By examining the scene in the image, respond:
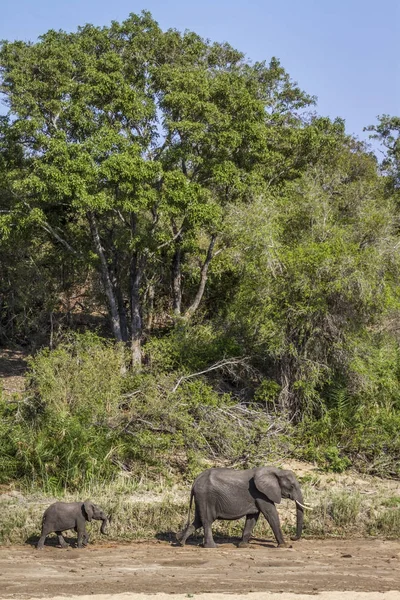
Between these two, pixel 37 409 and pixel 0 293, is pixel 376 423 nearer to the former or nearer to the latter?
pixel 37 409

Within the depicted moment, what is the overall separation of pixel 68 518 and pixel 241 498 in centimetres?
257

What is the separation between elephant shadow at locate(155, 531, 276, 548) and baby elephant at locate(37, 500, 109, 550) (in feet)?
3.69

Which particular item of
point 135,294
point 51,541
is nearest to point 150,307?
point 135,294

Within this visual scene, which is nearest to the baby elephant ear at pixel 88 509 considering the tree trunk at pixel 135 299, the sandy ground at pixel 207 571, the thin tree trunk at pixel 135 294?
the sandy ground at pixel 207 571

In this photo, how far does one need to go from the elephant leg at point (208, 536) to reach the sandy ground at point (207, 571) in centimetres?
17

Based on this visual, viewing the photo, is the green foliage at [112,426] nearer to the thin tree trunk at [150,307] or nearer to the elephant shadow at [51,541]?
the elephant shadow at [51,541]

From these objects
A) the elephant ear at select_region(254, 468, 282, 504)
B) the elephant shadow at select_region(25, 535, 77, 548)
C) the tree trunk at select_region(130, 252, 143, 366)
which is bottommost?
the elephant shadow at select_region(25, 535, 77, 548)

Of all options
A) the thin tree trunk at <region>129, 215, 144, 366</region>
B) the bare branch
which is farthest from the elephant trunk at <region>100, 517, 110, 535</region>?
the thin tree trunk at <region>129, 215, 144, 366</region>

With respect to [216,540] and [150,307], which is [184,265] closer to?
[150,307]

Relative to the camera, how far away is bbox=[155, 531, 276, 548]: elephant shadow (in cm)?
1231

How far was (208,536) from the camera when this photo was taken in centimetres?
1217

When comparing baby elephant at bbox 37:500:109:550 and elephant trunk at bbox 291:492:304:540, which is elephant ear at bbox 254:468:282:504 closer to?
elephant trunk at bbox 291:492:304:540

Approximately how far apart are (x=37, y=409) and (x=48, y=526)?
4975 mm

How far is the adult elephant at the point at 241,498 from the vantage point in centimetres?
1223
